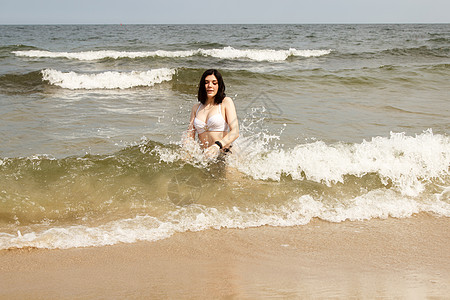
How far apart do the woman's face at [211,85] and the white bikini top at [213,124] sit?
0.87ft

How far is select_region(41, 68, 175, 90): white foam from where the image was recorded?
42.3 ft

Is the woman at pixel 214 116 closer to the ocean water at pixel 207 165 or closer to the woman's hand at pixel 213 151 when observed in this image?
the woman's hand at pixel 213 151

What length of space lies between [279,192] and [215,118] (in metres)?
1.44

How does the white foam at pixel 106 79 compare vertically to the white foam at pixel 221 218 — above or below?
above

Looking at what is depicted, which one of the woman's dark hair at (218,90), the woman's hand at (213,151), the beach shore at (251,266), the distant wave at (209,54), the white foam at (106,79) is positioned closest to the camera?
the beach shore at (251,266)

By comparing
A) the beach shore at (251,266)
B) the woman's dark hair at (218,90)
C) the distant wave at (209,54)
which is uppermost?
the distant wave at (209,54)

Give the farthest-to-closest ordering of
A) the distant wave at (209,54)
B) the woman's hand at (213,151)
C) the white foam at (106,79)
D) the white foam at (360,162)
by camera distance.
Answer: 1. the distant wave at (209,54)
2. the white foam at (106,79)
3. the white foam at (360,162)
4. the woman's hand at (213,151)

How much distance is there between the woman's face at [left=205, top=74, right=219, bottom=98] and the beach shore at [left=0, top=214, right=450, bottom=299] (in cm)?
221

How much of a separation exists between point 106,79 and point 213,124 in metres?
8.63

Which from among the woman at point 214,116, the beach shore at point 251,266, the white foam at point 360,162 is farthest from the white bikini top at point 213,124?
the beach shore at point 251,266

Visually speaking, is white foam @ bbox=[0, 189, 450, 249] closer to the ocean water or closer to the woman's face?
the ocean water

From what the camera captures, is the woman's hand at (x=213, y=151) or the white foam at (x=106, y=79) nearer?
the woman's hand at (x=213, y=151)

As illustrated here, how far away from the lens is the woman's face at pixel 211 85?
5520 mm

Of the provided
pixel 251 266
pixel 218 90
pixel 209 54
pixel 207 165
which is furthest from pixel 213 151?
pixel 209 54
